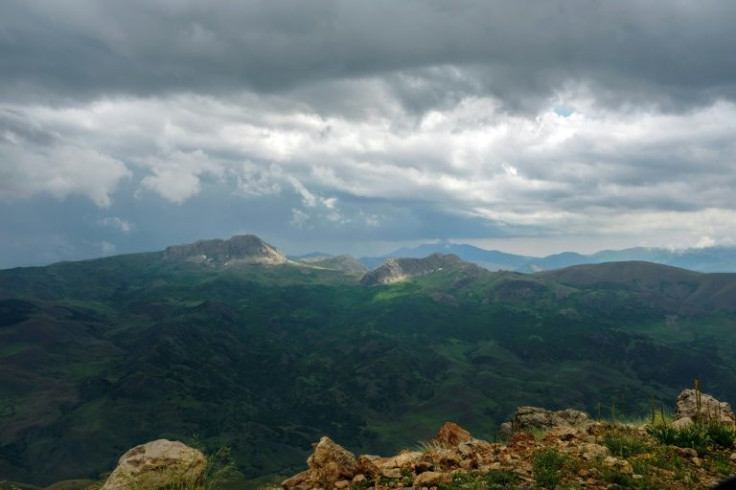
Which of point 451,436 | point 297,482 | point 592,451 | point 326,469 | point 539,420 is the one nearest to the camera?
point 326,469

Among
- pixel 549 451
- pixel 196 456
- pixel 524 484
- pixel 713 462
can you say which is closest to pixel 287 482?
pixel 196 456

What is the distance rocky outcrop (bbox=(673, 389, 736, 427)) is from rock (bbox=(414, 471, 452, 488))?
10669 millimetres

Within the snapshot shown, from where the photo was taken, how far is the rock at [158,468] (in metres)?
13.9

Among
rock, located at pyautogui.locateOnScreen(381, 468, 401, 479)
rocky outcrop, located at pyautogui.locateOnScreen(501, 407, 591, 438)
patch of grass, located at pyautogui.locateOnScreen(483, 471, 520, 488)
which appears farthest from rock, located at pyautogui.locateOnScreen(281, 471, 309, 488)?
rocky outcrop, located at pyautogui.locateOnScreen(501, 407, 591, 438)

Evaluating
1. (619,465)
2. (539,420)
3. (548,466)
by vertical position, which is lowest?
(539,420)

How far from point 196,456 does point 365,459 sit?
505cm

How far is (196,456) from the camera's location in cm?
1531

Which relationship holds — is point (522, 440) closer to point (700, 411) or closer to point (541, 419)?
point (700, 411)

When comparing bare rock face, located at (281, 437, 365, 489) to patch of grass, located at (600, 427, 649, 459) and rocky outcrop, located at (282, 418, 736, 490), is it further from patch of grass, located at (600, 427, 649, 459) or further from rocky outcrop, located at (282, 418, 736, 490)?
patch of grass, located at (600, 427, 649, 459)

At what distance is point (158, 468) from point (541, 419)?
789 inches

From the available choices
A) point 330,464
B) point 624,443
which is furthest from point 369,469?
point 624,443

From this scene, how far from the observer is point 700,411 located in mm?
20641

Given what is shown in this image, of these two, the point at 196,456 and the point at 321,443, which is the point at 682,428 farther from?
the point at 196,456

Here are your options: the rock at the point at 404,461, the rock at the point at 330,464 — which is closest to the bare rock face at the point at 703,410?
the rock at the point at 404,461
